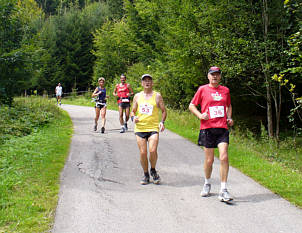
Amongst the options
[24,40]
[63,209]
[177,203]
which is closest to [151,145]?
[177,203]

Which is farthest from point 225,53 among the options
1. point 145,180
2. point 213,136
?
point 213,136

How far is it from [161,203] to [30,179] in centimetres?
266

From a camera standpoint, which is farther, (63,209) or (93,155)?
(93,155)

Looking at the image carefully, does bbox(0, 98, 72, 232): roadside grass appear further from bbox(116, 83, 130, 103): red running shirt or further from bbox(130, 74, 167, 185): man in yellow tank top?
bbox(116, 83, 130, 103): red running shirt

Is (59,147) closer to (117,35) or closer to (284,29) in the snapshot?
(284,29)

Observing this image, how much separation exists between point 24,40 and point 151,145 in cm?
1180

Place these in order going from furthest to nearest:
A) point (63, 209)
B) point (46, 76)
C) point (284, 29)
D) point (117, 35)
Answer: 1. point (46, 76)
2. point (117, 35)
3. point (284, 29)
4. point (63, 209)

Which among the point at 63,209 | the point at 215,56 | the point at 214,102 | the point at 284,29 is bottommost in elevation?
the point at 63,209

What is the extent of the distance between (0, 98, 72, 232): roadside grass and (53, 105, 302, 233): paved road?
197 millimetres

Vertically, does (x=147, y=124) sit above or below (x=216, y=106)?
below

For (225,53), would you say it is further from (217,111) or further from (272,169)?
(217,111)

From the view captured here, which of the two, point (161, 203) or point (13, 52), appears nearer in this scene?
point (161, 203)

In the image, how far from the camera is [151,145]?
6336 mm

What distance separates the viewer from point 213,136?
5.60m
